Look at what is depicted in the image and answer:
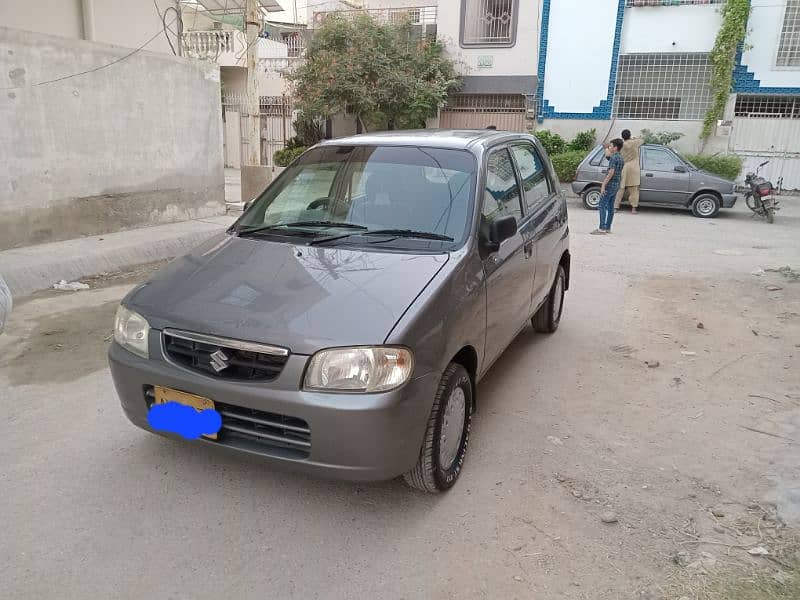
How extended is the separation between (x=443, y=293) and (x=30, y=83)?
6766mm

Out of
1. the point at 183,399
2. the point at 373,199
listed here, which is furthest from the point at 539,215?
the point at 183,399

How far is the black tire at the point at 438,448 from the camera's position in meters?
2.88

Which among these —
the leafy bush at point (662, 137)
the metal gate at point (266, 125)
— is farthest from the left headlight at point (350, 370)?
the metal gate at point (266, 125)

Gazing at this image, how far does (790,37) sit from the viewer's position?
1636 cm

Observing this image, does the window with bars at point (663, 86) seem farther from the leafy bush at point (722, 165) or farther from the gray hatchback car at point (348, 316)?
the gray hatchback car at point (348, 316)

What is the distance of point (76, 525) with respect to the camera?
2797mm

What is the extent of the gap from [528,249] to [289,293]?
1986 millimetres

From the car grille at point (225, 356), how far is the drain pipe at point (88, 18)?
27.6ft

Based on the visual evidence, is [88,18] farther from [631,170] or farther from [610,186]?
[631,170]

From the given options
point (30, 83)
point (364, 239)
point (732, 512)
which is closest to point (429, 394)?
point (364, 239)

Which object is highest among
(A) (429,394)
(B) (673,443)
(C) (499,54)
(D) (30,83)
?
(C) (499,54)

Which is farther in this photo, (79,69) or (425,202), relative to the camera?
(79,69)

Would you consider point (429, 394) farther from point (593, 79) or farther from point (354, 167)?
point (593, 79)

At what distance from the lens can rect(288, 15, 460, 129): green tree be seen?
60.2 feet
